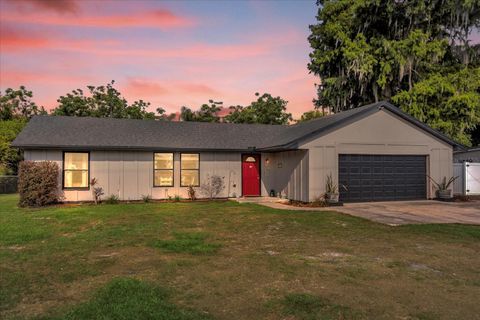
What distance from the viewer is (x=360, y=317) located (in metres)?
4.23

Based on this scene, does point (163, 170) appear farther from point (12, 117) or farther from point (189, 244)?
point (12, 117)

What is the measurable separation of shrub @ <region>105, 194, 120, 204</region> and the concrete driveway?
9.85 m

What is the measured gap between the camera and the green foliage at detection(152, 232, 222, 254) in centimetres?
753

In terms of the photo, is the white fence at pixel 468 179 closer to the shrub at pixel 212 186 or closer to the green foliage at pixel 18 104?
the shrub at pixel 212 186

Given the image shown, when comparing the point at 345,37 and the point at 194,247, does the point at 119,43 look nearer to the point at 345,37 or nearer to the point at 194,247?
the point at 194,247

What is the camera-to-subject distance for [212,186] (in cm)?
1894

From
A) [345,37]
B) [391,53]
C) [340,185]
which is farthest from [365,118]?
[345,37]

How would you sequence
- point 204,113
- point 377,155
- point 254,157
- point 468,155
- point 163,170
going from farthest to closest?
point 204,113 → point 468,155 → point 254,157 → point 163,170 → point 377,155

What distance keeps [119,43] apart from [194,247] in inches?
536

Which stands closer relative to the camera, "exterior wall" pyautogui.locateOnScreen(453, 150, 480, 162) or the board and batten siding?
the board and batten siding

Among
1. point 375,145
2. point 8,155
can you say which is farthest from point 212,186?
point 8,155

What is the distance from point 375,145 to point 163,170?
10.4 meters

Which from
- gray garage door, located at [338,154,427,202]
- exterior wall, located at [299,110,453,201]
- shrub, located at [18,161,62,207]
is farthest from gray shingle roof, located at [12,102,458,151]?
gray garage door, located at [338,154,427,202]

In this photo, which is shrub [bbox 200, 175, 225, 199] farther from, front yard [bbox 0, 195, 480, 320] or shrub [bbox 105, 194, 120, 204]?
front yard [bbox 0, 195, 480, 320]
